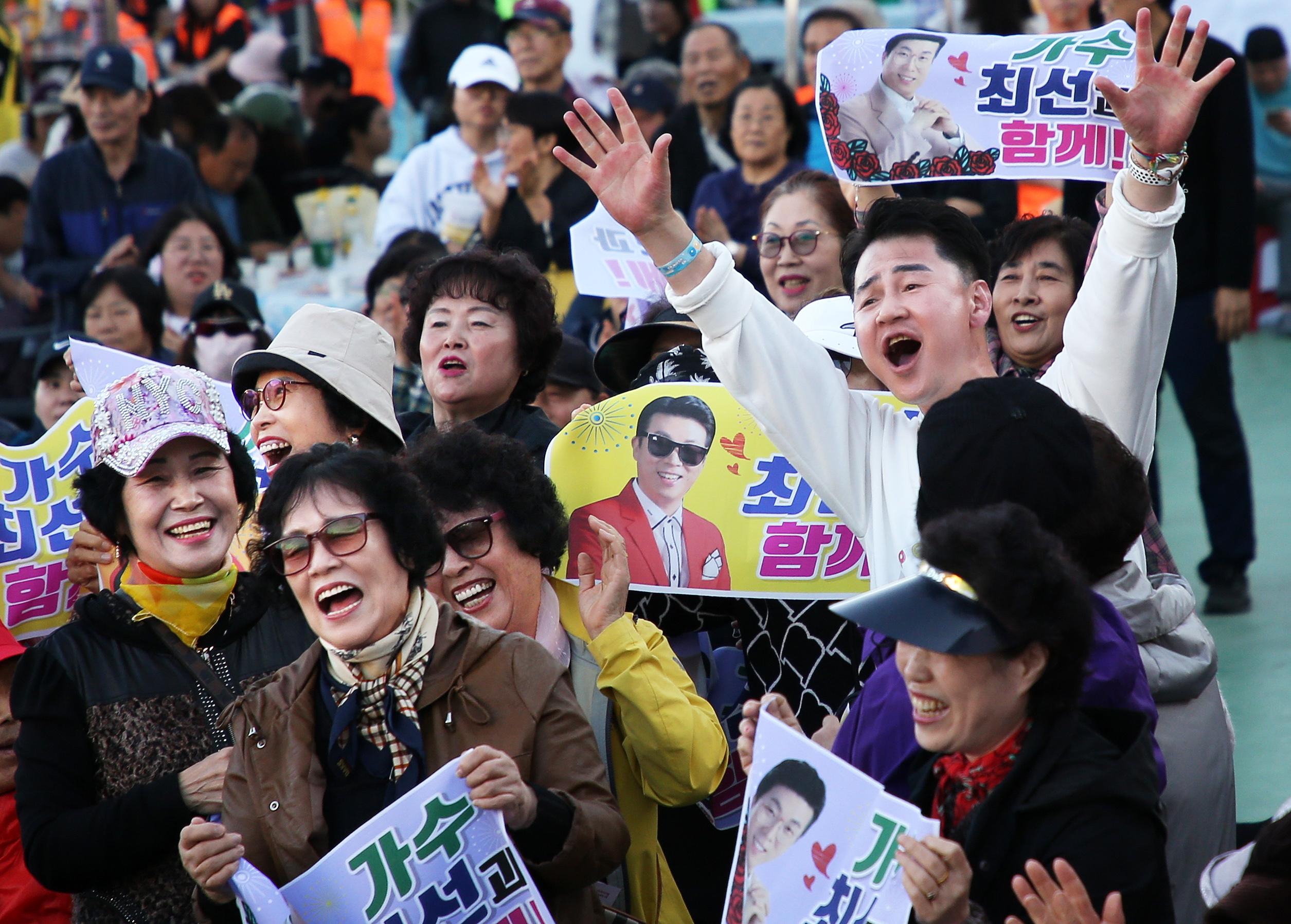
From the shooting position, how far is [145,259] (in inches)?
255

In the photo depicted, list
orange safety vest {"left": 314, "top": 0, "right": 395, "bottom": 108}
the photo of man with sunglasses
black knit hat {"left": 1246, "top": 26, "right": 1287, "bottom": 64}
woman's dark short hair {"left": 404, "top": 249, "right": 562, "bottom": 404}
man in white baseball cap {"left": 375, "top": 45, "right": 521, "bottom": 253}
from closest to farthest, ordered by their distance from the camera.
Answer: the photo of man with sunglasses → woman's dark short hair {"left": 404, "top": 249, "right": 562, "bottom": 404} → man in white baseball cap {"left": 375, "top": 45, "right": 521, "bottom": 253} → black knit hat {"left": 1246, "top": 26, "right": 1287, "bottom": 64} → orange safety vest {"left": 314, "top": 0, "right": 395, "bottom": 108}

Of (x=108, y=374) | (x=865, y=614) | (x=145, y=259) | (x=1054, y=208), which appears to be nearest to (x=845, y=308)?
(x=865, y=614)

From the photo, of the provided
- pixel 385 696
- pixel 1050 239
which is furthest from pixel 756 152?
pixel 385 696

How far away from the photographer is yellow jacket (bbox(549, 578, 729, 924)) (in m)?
2.65

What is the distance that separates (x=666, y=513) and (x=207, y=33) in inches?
403

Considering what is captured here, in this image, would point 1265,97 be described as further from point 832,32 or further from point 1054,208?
point 1054,208

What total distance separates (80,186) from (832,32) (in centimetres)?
385

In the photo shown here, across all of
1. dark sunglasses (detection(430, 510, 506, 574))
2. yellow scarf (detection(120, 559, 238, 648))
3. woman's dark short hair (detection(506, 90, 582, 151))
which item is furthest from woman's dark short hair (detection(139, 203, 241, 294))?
dark sunglasses (detection(430, 510, 506, 574))

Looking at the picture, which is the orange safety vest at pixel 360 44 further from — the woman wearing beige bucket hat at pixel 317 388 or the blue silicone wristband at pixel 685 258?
the blue silicone wristband at pixel 685 258

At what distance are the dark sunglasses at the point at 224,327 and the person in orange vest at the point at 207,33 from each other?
710cm

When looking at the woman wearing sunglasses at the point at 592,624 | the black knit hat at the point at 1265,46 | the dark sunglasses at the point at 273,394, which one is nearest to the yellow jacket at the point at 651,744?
the woman wearing sunglasses at the point at 592,624

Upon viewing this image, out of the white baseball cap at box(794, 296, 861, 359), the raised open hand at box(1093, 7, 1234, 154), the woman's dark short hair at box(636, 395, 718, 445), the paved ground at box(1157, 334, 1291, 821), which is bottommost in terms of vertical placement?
the paved ground at box(1157, 334, 1291, 821)

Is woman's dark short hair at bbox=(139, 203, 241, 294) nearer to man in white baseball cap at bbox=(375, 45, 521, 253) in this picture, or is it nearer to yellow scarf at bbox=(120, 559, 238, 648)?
man in white baseball cap at bbox=(375, 45, 521, 253)

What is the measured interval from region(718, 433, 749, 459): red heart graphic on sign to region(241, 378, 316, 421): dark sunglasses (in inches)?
40.6
